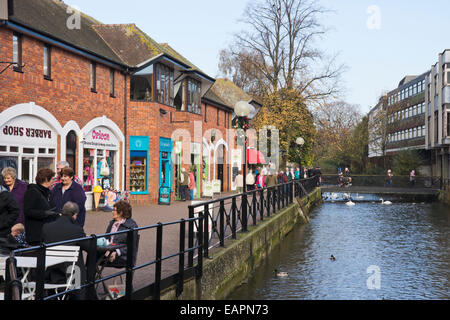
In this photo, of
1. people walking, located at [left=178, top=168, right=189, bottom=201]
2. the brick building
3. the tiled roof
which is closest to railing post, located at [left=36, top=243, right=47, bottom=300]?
the brick building

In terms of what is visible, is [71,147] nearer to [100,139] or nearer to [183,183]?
[100,139]

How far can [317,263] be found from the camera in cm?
1384

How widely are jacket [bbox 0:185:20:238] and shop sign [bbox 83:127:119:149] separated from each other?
12.8 metres

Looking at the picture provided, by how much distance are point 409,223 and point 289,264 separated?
1202 cm

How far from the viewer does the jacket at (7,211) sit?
645cm

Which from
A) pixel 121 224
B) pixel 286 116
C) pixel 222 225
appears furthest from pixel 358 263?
pixel 286 116

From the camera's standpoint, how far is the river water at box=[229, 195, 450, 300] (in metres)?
10.8

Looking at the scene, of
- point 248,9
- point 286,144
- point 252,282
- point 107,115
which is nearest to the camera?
point 252,282

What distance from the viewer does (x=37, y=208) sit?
682 centimetres

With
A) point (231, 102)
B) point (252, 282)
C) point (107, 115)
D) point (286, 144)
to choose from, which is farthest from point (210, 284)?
point (231, 102)

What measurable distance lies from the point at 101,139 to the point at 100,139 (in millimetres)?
81

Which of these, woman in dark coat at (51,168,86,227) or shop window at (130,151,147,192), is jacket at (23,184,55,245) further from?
shop window at (130,151,147,192)

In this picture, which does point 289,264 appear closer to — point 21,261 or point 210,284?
point 210,284

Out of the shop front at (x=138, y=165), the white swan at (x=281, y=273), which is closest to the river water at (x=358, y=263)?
the white swan at (x=281, y=273)
